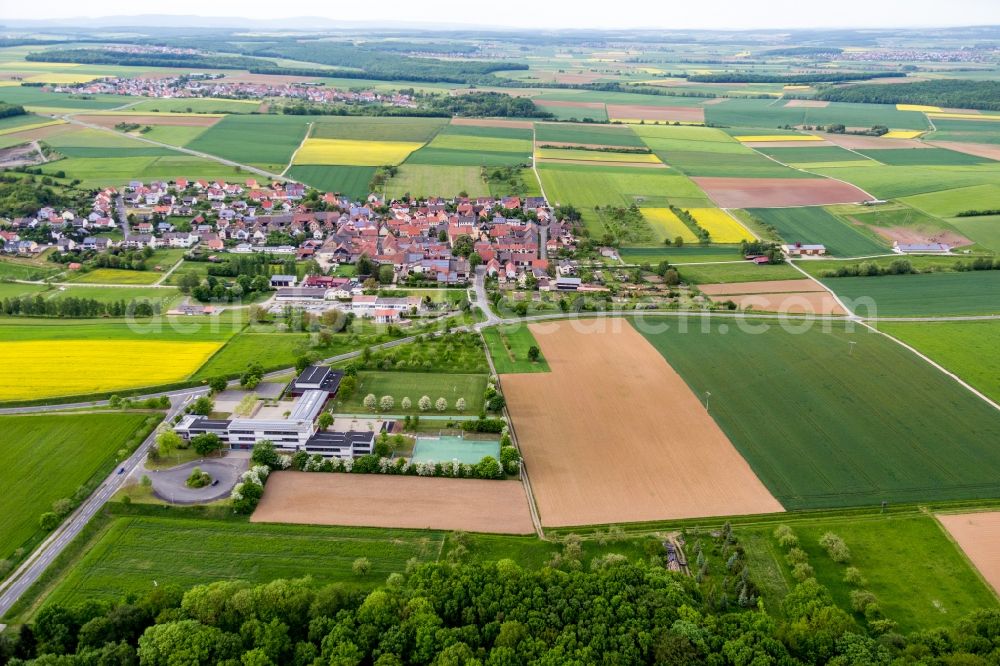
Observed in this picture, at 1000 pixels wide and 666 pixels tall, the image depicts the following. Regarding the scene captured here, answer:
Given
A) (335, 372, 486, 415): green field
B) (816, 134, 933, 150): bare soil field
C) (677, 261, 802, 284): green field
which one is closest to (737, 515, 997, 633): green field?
(335, 372, 486, 415): green field

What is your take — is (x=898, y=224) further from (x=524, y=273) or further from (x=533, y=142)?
(x=533, y=142)

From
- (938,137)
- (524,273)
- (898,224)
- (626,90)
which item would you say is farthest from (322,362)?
(626,90)

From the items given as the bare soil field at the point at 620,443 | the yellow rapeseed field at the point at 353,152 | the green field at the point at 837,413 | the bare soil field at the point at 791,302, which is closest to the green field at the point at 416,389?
the bare soil field at the point at 620,443

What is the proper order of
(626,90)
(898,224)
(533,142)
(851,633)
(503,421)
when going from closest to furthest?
(851,633) < (503,421) < (898,224) < (533,142) < (626,90)

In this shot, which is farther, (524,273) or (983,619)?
(524,273)

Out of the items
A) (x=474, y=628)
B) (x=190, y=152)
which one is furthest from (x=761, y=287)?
(x=190, y=152)

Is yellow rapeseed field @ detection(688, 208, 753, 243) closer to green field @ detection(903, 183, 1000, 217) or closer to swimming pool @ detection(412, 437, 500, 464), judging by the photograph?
green field @ detection(903, 183, 1000, 217)

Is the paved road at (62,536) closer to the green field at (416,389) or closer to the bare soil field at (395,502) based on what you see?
the bare soil field at (395,502)
